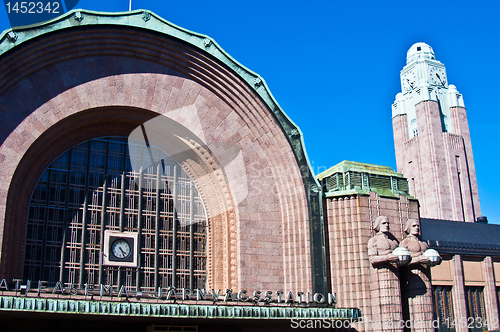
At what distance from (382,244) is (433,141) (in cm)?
4933

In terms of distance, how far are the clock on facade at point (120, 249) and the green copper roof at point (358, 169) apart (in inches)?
332

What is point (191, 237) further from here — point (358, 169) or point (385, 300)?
point (385, 300)

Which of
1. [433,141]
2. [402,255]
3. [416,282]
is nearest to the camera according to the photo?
[402,255]

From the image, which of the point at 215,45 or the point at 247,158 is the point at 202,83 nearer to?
the point at 215,45

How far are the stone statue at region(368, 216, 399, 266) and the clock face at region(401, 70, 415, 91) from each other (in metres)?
54.8

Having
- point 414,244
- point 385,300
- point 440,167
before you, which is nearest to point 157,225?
point 385,300

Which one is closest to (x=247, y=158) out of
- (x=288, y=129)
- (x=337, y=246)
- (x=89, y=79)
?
(x=288, y=129)

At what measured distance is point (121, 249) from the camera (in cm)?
1916

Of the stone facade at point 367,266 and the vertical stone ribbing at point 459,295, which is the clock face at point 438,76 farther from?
the stone facade at point 367,266

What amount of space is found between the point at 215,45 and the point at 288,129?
4.38 metres

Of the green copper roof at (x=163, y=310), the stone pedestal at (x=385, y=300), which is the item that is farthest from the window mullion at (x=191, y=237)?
the stone pedestal at (x=385, y=300)

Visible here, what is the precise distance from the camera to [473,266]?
99.9ft

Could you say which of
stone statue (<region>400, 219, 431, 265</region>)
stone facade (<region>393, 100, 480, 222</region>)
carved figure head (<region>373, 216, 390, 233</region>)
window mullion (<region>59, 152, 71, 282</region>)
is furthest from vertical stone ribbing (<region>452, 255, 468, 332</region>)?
stone facade (<region>393, 100, 480, 222</region>)

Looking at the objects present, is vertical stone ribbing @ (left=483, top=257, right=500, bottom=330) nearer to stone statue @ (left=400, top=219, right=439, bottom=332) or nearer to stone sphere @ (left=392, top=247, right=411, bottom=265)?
stone statue @ (left=400, top=219, right=439, bottom=332)
